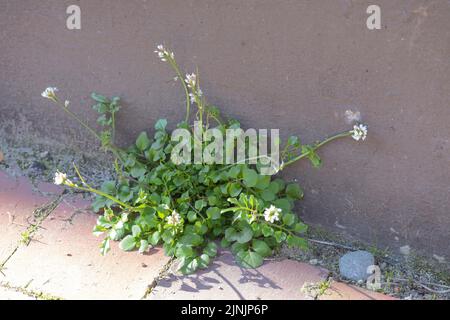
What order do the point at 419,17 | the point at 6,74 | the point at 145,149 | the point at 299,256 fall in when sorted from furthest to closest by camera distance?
the point at 6,74 → the point at 145,149 → the point at 299,256 → the point at 419,17

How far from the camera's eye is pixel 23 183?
8.61 feet

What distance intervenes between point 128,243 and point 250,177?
1.62ft

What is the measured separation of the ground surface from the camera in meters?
2.09

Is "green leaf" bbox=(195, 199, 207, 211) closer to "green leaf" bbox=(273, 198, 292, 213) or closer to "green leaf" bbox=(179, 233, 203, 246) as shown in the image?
"green leaf" bbox=(179, 233, 203, 246)

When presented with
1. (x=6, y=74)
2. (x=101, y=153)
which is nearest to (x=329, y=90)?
(x=101, y=153)

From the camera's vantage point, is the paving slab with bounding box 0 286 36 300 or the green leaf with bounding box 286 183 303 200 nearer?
the paving slab with bounding box 0 286 36 300

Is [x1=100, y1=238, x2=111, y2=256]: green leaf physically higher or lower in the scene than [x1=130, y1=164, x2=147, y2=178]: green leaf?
lower

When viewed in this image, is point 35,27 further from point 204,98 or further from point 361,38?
point 361,38

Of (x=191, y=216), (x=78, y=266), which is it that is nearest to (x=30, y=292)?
(x=78, y=266)

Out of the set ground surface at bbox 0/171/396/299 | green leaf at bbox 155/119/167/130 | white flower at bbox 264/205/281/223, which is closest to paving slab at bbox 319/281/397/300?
ground surface at bbox 0/171/396/299

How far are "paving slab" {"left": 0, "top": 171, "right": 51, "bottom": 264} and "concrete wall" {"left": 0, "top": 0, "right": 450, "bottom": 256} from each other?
1.27 feet

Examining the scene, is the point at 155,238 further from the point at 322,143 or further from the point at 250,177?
the point at 322,143

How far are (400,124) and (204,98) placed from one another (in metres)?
0.73

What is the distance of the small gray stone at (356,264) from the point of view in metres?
2.16
